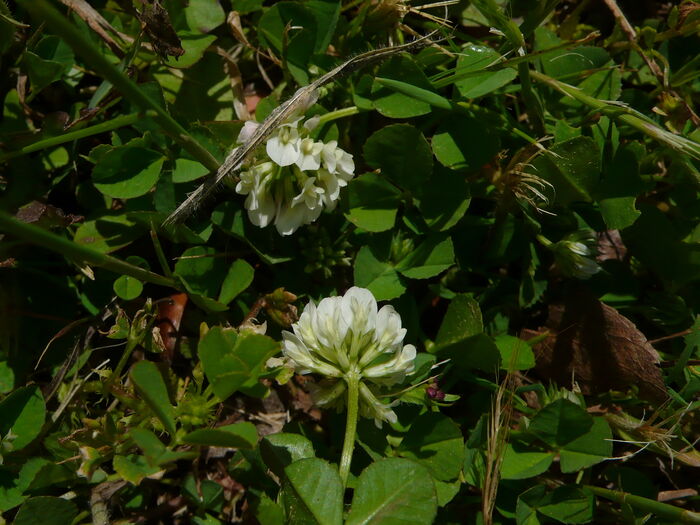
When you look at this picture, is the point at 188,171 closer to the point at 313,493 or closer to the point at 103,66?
the point at 103,66

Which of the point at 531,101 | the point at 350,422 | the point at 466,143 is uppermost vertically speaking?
the point at 531,101

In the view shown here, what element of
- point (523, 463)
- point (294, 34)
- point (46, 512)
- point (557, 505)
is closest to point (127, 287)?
point (46, 512)

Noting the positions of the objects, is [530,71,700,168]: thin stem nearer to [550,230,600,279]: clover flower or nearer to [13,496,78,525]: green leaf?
[550,230,600,279]: clover flower

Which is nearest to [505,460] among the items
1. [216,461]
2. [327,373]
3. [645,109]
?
[327,373]

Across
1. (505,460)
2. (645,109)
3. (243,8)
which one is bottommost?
(505,460)

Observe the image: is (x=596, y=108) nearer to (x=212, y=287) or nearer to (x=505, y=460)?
(x=505, y=460)

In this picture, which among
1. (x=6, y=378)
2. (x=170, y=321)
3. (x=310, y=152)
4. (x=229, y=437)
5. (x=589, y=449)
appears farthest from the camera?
(x=170, y=321)

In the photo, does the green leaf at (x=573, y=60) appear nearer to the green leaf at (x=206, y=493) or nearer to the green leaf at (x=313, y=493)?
the green leaf at (x=313, y=493)
